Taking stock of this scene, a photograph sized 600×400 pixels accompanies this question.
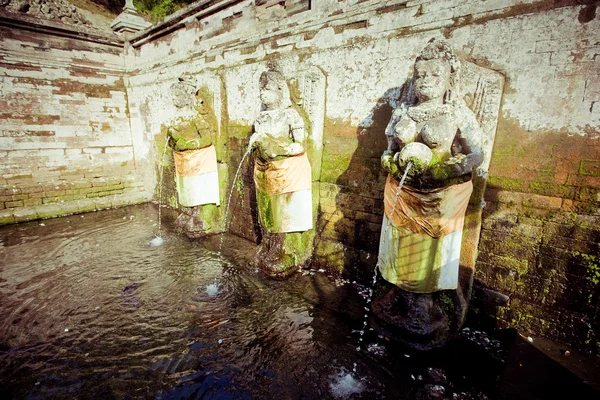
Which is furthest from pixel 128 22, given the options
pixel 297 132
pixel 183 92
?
pixel 297 132

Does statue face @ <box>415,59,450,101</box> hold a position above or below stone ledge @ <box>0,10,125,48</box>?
below

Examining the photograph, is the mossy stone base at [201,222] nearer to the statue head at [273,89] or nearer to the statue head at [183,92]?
the statue head at [183,92]

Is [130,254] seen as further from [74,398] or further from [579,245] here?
[579,245]

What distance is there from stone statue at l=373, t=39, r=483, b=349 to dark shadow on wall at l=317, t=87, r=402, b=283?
0.77m

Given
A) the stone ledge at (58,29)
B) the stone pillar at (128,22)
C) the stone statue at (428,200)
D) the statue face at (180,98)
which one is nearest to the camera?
the stone statue at (428,200)

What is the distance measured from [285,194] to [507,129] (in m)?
2.81

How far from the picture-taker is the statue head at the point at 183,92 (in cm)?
543

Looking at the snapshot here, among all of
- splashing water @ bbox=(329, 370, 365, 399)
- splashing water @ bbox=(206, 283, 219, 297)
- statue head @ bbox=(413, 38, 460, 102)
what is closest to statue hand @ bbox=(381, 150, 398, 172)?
statue head @ bbox=(413, 38, 460, 102)

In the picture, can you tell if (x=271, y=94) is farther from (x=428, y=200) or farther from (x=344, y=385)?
(x=344, y=385)

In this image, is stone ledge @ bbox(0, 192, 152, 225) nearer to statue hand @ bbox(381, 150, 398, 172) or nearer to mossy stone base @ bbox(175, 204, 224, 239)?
mossy stone base @ bbox(175, 204, 224, 239)

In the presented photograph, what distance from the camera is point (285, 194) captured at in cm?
434

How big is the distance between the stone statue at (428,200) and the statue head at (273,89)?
177 cm

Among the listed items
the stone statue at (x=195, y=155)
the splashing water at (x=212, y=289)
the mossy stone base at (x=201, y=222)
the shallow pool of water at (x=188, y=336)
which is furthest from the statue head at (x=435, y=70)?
the mossy stone base at (x=201, y=222)

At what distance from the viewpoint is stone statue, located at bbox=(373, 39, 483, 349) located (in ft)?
9.05
